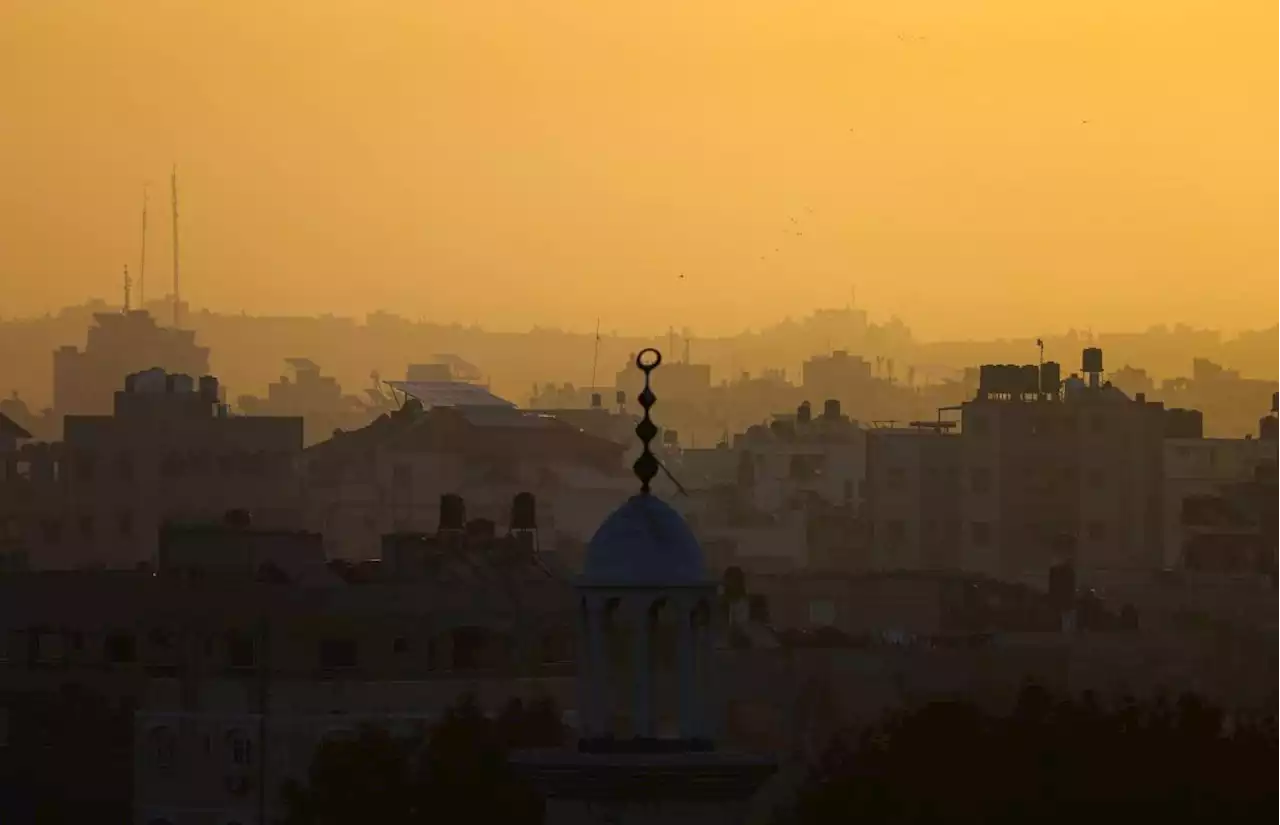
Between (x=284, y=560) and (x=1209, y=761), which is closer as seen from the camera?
(x=1209, y=761)

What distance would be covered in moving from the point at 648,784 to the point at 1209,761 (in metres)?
29.4

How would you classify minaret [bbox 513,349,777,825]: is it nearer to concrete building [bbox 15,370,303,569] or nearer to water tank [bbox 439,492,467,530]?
water tank [bbox 439,492,467,530]

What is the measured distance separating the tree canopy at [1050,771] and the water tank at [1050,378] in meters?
90.4

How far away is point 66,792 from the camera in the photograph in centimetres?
8569

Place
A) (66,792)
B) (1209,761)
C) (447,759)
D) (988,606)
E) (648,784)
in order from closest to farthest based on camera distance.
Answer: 1. (648,784)
2. (1209,761)
3. (447,759)
4. (66,792)
5. (988,606)

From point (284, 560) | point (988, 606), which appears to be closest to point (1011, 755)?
point (284, 560)

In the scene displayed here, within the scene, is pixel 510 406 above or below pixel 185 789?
above

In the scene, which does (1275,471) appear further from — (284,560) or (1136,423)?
(284,560)

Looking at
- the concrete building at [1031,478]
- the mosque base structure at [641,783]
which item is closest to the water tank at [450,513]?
the concrete building at [1031,478]

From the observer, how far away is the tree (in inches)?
2453

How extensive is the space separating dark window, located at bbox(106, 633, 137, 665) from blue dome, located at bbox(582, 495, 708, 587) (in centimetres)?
5449

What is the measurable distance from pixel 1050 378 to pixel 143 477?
24168mm

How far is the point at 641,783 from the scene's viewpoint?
30.0 meters

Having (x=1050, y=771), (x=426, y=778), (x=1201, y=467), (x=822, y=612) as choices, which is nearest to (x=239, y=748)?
(x=426, y=778)
